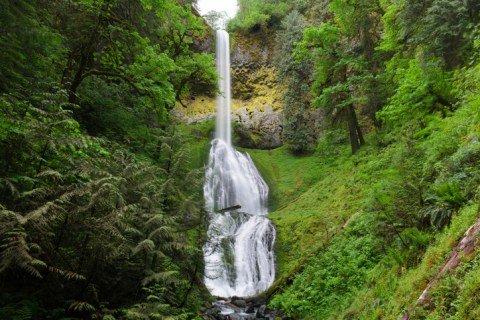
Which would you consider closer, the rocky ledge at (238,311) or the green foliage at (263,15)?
the rocky ledge at (238,311)

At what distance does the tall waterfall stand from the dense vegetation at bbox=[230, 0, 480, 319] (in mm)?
934

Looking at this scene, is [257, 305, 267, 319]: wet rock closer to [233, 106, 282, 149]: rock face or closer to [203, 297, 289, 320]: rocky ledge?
[203, 297, 289, 320]: rocky ledge

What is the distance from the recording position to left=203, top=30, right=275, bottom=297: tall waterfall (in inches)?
466

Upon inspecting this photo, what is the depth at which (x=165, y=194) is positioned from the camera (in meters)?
8.39

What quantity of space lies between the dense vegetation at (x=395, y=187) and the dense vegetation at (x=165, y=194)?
4 cm

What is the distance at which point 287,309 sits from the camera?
899 centimetres

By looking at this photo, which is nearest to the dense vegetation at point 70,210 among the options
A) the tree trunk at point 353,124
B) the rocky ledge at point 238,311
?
the rocky ledge at point 238,311

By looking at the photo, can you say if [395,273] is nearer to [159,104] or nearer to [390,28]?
[159,104]

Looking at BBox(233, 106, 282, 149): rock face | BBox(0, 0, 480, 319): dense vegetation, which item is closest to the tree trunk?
BBox(0, 0, 480, 319): dense vegetation

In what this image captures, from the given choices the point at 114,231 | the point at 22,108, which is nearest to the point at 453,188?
the point at 114,231

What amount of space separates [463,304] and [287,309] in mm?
6709

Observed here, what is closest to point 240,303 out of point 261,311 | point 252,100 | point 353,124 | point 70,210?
point 261,311

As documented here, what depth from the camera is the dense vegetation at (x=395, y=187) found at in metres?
4.55

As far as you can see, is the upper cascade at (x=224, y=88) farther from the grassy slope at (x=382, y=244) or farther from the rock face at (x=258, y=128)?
the grassy slope at (x=382, y=244)
